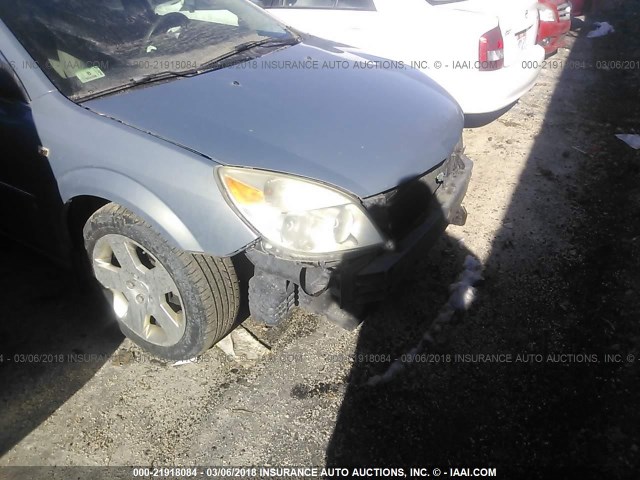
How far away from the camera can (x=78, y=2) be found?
2.59 metres

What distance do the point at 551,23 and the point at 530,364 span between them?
4.32 metres

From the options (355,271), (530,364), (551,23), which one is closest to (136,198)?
(355,271)

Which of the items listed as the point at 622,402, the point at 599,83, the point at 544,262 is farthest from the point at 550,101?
the point at 622,402

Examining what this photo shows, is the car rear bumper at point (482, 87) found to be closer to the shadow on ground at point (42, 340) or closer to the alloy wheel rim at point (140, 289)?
the alloy wheel rim at point (140, 289)

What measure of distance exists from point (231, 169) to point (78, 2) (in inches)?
54.0

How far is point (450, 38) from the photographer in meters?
3.80

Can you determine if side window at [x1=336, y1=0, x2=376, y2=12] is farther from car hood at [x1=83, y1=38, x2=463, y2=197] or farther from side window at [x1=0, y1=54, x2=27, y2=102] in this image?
side window at [x1=0, y1=54, x2=27, y2=102]

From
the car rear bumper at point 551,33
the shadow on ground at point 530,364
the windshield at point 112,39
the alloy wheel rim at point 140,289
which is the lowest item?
the shadow on ground at point 530,364

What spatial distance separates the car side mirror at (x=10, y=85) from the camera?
231 cm

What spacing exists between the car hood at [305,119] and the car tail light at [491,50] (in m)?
1.25

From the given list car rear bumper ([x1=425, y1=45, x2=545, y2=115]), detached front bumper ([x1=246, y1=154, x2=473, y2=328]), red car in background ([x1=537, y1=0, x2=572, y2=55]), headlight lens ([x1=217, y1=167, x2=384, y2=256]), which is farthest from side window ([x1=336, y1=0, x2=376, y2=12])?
headlight lens ([x1=217, y1=167, x2=384, y2=256])

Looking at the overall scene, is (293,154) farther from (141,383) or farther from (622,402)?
(622,402)

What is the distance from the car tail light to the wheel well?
9.36 feet

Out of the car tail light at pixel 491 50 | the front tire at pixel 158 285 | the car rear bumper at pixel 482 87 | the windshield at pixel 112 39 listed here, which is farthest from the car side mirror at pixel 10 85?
the car tail light at pixel 491 50
